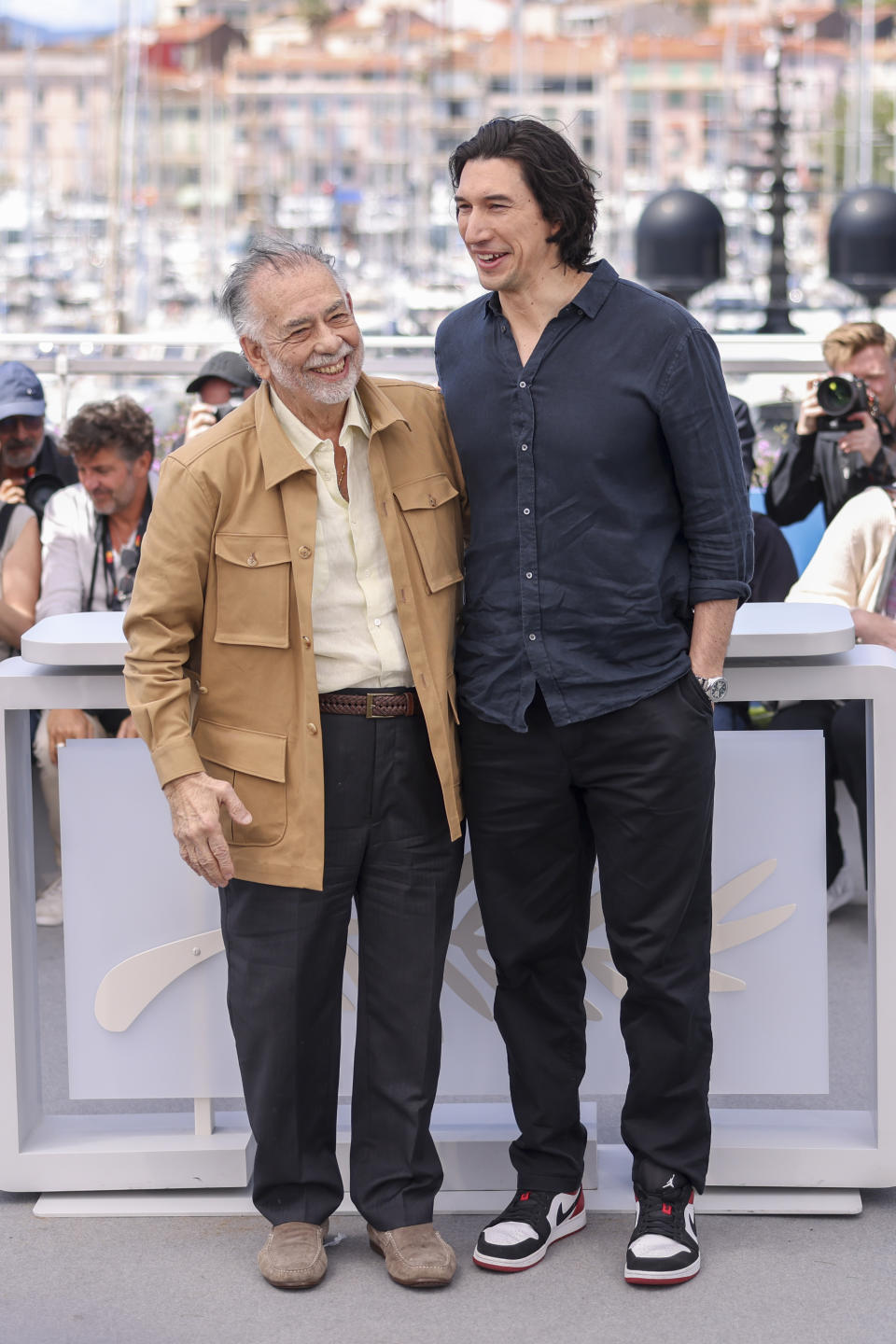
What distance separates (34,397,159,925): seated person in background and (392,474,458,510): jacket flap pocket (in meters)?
2.44

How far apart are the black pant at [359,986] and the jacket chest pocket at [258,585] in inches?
7.3

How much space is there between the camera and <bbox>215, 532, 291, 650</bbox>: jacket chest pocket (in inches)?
111

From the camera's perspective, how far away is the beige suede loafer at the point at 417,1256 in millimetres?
2957

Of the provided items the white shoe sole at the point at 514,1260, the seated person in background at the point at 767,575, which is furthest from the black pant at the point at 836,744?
the white shoe sole at the point at 514,1260

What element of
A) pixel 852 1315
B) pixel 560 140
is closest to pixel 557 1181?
pixel 852 1315

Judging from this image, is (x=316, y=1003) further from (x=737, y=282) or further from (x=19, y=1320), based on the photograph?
(x=737, y=282)

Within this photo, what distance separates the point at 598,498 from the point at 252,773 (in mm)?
733

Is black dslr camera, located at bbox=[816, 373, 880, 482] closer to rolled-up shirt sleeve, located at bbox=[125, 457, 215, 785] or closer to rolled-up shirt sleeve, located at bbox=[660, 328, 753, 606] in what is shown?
rolled-up shirt sleeve, located at bbox=[660, 328, 753, 606]

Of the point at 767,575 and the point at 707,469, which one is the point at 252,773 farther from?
the point at 767,575

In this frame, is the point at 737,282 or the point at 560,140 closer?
the point at 560,140

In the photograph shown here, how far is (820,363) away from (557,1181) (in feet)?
14.3

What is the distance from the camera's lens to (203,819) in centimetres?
274

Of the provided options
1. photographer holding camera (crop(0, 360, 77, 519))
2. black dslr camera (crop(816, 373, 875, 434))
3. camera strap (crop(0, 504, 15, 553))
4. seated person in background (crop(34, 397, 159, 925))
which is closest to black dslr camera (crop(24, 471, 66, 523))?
photographer holding camera (crop(0, 360, 77, 519))

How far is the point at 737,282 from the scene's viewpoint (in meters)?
46.2
